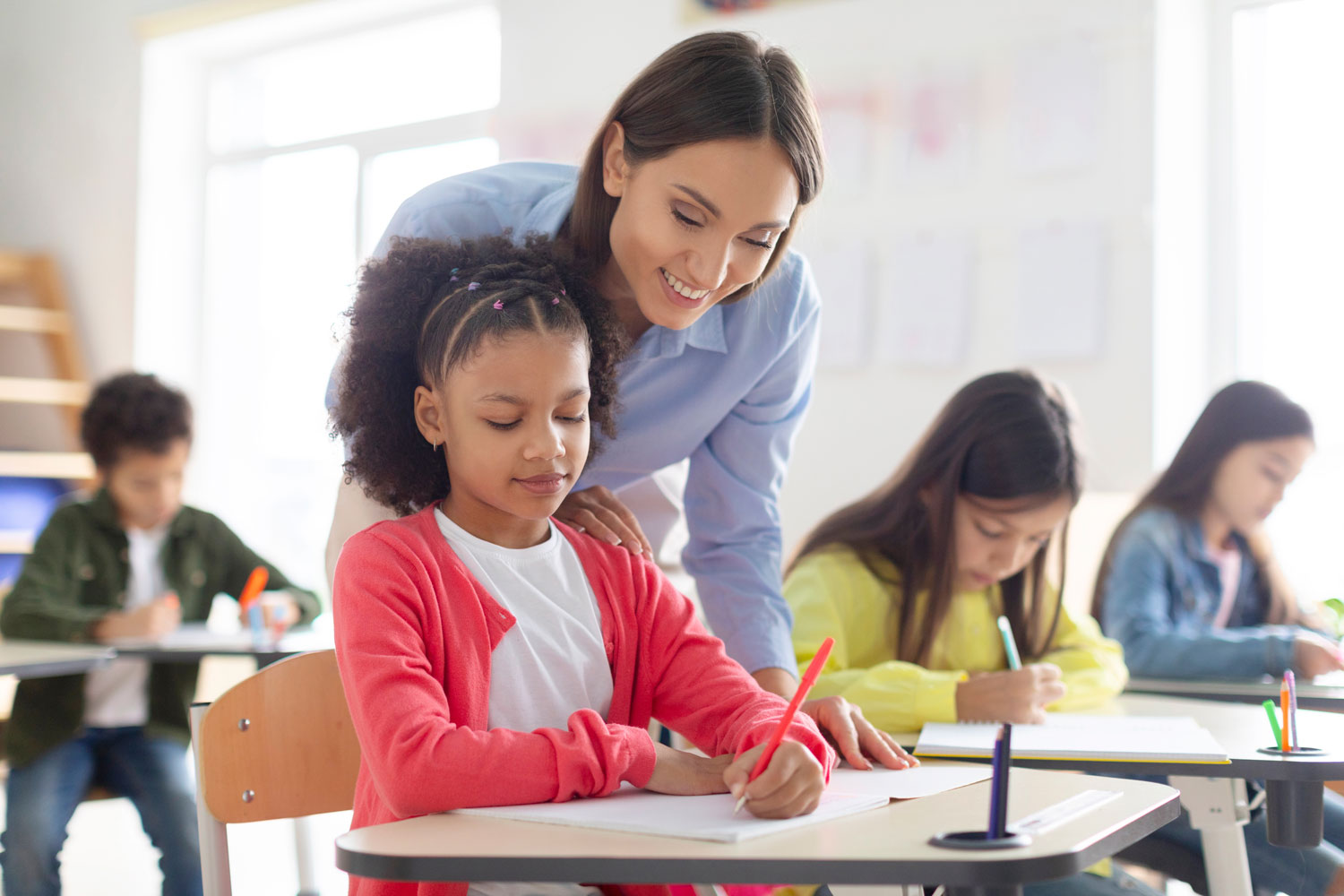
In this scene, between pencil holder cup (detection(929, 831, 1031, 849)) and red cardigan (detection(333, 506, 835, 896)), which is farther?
red cardigan (detection(333, 506, 835, 896))

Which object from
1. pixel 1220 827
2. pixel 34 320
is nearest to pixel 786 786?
pixel 1220 827

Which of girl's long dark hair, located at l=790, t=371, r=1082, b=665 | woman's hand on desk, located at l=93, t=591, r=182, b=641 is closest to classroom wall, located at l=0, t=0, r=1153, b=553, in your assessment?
girl's long dark hair, located at l=790, t=371, r=1082, b=665

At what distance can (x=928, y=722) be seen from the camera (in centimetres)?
158

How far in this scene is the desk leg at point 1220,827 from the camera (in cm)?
149

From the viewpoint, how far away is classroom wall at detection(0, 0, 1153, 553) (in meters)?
3.34

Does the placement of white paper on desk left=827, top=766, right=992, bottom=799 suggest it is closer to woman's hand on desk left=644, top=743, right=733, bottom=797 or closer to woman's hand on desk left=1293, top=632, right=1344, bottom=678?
woman's hand on desk left=644, top=743, right=733, bottom=797

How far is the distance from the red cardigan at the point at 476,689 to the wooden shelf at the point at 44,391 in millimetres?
4101

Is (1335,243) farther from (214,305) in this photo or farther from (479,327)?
(214,305)

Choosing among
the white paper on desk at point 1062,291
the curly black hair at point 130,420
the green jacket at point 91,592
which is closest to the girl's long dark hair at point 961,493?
the green jacket at point 91,592

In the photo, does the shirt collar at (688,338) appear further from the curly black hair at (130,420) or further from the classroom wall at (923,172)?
the classroom wall at (923,172)

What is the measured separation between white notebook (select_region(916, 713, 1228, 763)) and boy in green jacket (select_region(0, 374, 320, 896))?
1.43 m

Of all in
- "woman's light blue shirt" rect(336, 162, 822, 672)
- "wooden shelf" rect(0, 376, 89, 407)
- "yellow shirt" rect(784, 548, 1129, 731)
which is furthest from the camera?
"wooden shelf" rect(0, 376, 89, 407)

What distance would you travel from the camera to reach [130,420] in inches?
113

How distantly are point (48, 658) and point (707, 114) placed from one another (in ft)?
5.59
